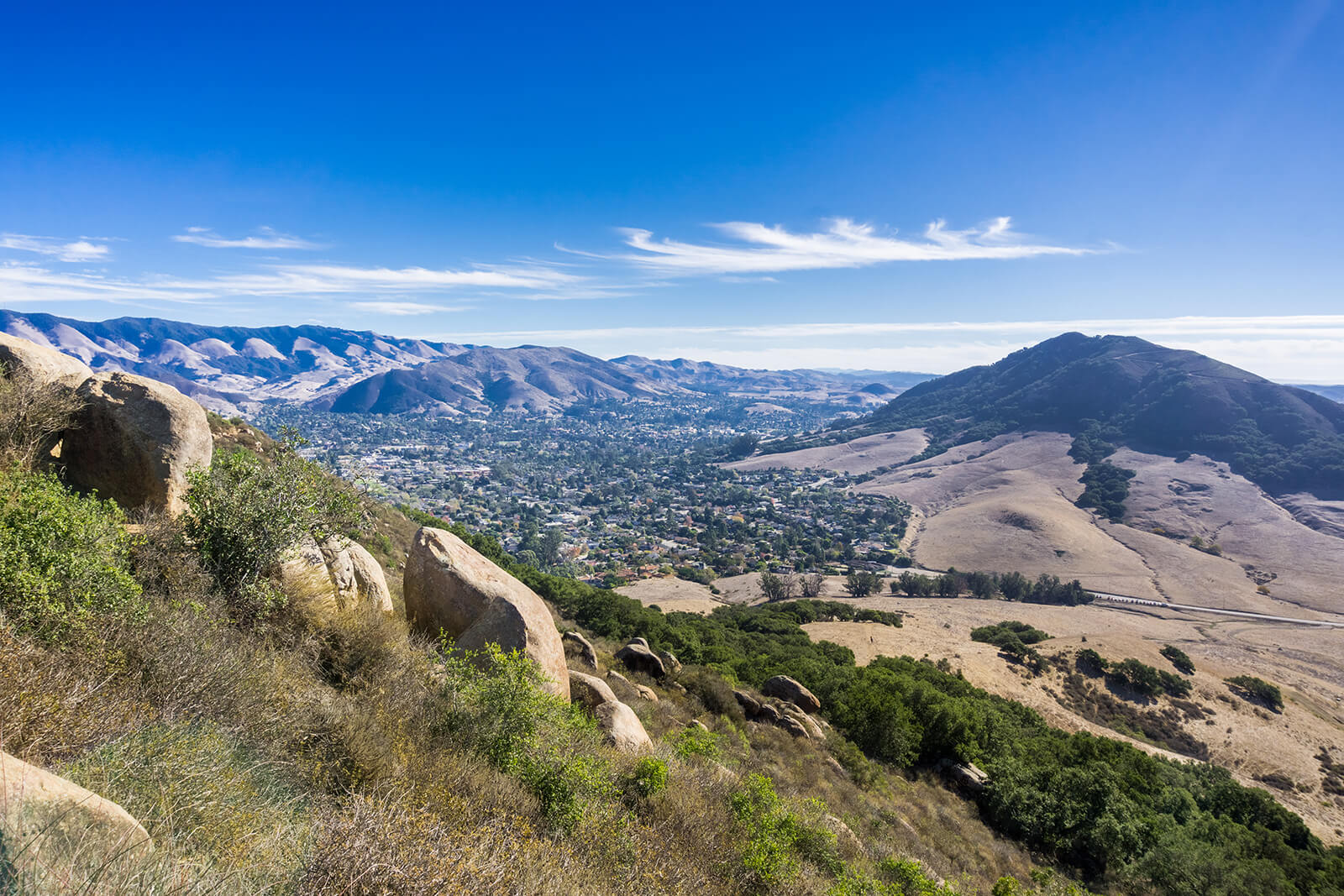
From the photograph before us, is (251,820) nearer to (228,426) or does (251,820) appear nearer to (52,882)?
(52,882)

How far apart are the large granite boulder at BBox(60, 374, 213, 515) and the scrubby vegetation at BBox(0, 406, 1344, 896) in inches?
64.9

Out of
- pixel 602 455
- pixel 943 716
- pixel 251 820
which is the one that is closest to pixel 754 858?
pixel 251 820

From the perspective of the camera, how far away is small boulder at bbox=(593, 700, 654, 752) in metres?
9.81

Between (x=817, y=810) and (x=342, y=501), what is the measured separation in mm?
10543

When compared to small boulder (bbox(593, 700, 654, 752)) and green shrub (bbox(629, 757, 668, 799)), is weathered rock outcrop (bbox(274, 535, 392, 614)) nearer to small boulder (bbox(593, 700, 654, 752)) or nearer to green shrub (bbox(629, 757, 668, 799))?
small boulder (bbox(593, 700, 654, 752))

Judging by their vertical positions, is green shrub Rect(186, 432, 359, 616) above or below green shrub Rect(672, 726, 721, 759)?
above

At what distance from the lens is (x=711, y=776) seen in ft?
28.1

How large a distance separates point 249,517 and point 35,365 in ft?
21.5

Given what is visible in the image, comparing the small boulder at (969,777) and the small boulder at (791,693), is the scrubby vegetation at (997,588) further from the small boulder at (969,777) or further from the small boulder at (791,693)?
the small boulder at (791,693)

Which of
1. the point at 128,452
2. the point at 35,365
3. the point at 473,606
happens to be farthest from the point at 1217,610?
the point at 35,365

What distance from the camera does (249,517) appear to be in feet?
27.0

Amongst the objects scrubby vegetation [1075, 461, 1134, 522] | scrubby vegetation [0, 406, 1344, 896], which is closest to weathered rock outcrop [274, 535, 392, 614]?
scrubby vegetation [0, 406, 1344, 896]

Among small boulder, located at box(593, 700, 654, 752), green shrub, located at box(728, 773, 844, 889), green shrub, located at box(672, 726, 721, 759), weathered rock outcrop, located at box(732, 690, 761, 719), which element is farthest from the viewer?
weathered rock outcrop, located at box(732, 690, 761, 719)

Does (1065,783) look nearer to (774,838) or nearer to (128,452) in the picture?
(774,838)
